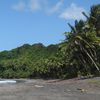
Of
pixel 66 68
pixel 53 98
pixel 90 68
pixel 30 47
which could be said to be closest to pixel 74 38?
pixel 90 68

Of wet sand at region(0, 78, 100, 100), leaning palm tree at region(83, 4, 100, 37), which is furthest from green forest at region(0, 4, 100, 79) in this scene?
wet sand at region(0, 78, 100, 100)

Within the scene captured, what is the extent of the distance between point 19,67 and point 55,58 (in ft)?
57.2

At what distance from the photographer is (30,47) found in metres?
138

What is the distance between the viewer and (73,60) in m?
77.4

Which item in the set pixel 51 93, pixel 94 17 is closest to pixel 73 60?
pixel 94 17

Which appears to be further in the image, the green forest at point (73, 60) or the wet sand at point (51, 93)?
the green forest at point (73, 60)

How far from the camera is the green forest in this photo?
68.8 m

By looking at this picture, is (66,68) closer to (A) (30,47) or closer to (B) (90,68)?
(B) (90,68)

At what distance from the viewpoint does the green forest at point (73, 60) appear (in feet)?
226

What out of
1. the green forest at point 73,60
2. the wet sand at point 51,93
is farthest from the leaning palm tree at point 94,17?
the wet sand at point 51,93

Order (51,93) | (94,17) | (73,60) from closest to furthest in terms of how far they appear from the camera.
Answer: (51,93) → (94,17) → (73,60)

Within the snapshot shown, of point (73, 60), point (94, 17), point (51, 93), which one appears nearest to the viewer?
point (51, 93)

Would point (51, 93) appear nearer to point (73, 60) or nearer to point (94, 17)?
point (94, 17)

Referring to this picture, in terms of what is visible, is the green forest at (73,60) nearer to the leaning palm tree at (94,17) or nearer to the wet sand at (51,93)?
the leaning palm tree at (94,17)
